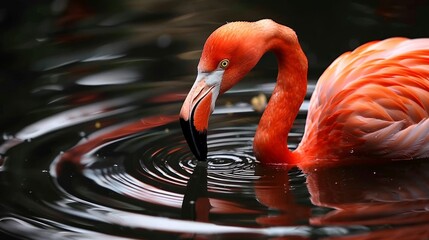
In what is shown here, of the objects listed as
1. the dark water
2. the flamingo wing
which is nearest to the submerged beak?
the dark water

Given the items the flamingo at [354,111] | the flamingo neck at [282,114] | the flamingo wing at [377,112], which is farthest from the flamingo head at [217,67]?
the flamingo wing at [377,112]

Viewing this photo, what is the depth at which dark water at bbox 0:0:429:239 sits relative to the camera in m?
5.10

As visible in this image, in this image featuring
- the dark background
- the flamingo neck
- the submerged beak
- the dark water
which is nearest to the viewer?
the dark water

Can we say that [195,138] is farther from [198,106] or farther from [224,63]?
[224,63]

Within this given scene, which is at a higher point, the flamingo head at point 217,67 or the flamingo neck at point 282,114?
the flamingo head at point 217,67

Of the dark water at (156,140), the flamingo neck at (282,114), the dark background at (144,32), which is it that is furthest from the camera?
the dark background at (144,32)

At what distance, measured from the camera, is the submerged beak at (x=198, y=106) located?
17.8ft

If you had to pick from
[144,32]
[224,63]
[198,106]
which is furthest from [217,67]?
[144,32]

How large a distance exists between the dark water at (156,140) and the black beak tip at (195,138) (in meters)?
0.18

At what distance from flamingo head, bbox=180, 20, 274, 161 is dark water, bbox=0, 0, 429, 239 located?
41 centimetres

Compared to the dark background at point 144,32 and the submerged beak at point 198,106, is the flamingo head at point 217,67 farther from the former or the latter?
the dark background at point 144,32

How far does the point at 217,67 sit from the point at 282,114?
→ 69 cm

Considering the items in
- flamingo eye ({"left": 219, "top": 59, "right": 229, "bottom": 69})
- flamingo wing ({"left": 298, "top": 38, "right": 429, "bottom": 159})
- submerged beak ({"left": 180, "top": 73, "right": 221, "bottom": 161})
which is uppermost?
flamingo eye ({"left": 219, "top": 59, "right": 229, "bottom": 69})

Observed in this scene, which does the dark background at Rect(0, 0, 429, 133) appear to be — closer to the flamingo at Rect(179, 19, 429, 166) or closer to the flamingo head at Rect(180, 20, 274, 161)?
the flamingo at Rect(179, 19, 429, 166)
